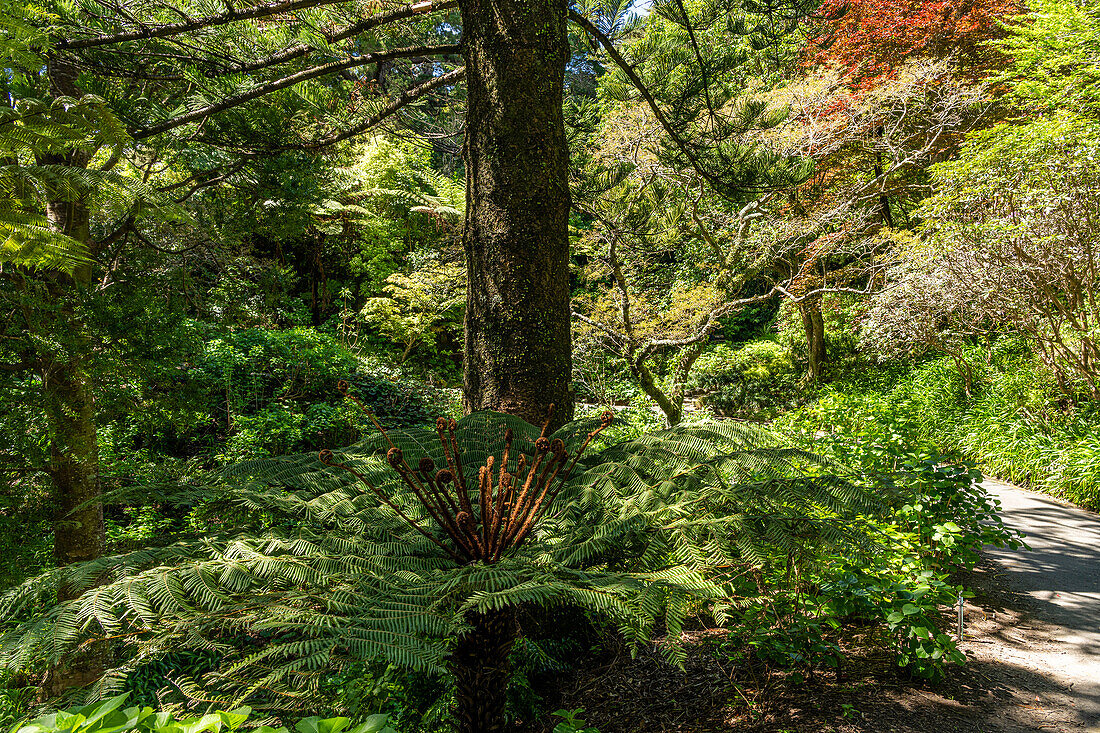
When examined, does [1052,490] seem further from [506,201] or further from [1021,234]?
[506,201]

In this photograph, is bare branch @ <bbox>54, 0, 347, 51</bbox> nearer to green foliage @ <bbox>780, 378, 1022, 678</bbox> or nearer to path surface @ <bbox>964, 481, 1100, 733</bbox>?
green foliage @ <bbox>780, 378, 1022, 678</bbox>

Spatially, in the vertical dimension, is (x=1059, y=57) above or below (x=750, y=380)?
above

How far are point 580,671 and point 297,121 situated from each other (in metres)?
3.68

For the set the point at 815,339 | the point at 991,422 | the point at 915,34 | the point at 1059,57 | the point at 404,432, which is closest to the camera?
the point at 404,432

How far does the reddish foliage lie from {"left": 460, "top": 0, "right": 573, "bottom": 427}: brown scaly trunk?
32.8ft

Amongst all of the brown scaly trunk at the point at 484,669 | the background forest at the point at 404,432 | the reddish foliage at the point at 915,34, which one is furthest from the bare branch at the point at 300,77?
the reddish foliage at the point at 915,34

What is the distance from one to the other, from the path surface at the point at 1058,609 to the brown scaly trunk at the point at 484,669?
6.74 feet

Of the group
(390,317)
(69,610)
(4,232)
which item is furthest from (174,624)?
(390,317)

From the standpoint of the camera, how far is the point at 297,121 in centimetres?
363

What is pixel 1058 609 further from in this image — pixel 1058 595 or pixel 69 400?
pixel 69 400

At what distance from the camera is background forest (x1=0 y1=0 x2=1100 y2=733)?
1.11 metres

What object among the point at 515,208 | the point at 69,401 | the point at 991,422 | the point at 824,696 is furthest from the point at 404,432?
the point at 991,422

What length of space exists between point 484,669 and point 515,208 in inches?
63.5

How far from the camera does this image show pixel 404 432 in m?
1.87
